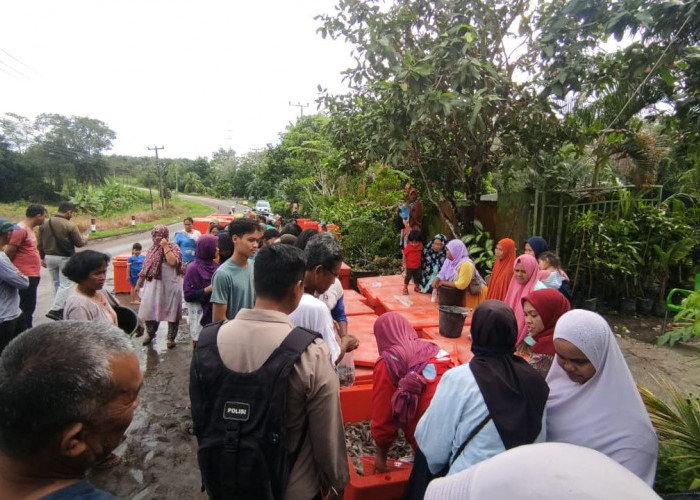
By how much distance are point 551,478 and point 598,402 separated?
1469 mm

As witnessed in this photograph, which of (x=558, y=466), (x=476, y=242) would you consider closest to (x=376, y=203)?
(x=476, y=242)

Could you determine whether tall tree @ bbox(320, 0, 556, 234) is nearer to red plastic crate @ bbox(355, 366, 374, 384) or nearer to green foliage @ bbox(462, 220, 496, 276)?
green foliage @ bbox(462, 220, 496, 276)

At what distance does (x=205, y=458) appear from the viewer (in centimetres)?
159

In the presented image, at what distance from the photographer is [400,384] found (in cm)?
226

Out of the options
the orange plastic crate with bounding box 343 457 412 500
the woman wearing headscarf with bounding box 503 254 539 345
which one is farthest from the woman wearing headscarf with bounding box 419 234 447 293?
the orange plastic crate with bounding box 343 457 412 500

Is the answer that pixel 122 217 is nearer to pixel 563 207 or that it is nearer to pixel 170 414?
pixel 170 414

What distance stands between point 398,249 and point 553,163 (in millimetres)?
3963

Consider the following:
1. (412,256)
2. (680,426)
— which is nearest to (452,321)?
(680,426)

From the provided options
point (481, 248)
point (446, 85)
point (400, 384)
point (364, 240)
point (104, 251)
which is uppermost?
point (446, 85)

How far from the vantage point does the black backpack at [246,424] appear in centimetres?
155

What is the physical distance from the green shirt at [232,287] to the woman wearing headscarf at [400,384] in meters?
1.33

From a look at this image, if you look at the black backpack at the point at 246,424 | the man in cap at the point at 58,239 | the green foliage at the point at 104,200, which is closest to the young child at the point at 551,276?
the black backpack at the point at 246,424

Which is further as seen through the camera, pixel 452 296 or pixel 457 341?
pixel 452 296

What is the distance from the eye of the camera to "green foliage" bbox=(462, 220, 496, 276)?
7594 millimetres
